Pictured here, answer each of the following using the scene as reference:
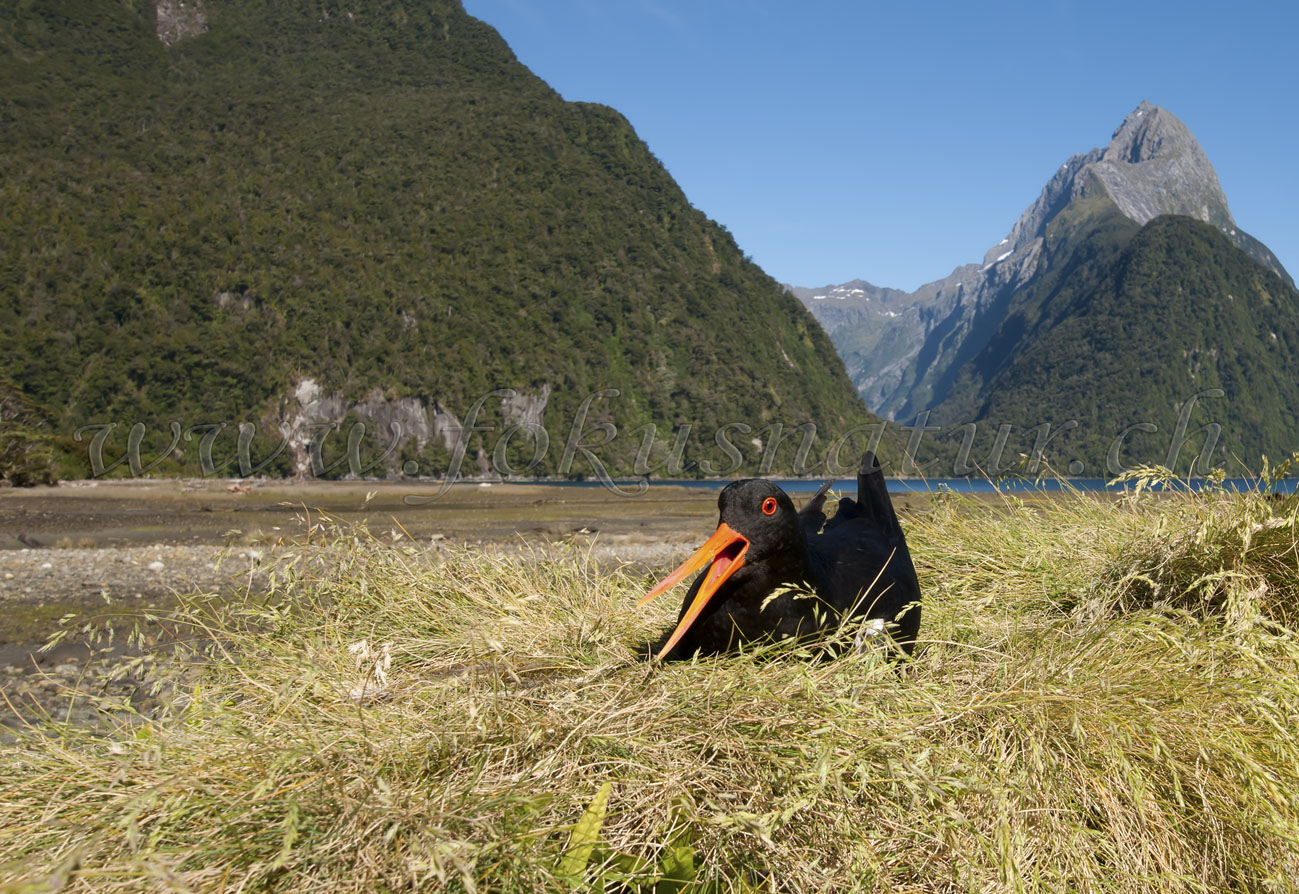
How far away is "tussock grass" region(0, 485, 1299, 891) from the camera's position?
1714 mm

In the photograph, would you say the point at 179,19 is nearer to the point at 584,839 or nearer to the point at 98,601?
the point at 98,601

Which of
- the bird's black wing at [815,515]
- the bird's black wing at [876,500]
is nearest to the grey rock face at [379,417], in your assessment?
the bird's black wing at [815,515]

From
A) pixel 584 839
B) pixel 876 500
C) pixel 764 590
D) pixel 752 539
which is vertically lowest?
pixel 584 839

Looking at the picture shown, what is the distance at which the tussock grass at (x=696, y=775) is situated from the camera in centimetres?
171

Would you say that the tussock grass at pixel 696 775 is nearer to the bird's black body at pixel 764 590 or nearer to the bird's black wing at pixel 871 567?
the bird's black body at pixel 764 590

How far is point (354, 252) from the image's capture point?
10962 cm

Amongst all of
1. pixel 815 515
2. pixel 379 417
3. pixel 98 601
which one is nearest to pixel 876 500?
pixel 815 515

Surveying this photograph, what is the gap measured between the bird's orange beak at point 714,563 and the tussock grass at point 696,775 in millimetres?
260

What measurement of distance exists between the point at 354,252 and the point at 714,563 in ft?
385

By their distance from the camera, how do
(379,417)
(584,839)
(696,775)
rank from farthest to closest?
(379,417) → (696,775) → (584,839)

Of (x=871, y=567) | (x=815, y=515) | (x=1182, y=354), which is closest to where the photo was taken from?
(x=871, y=567)

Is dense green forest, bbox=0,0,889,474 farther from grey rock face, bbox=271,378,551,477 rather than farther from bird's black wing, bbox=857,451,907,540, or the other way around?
bird's black wing, bbox=857,451,907,540

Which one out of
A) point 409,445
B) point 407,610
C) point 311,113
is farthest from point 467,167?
point 407,610

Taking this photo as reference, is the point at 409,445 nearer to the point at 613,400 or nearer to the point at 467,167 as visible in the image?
the point at 613,400
